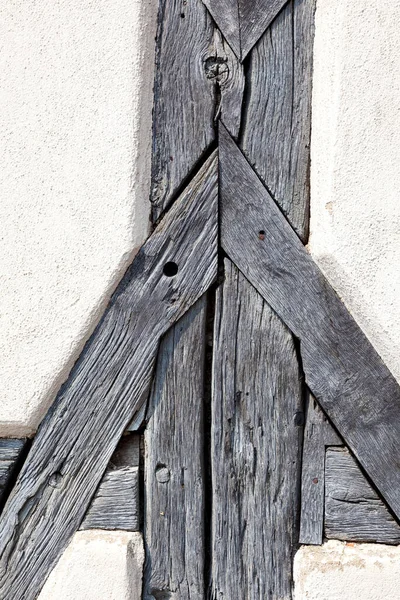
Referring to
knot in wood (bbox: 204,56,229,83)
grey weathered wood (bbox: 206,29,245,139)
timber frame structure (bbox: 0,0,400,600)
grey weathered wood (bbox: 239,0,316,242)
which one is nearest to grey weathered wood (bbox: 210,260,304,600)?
timber frame structure (bbox: 0,0,400,600)

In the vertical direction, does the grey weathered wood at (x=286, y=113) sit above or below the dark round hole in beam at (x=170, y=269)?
above

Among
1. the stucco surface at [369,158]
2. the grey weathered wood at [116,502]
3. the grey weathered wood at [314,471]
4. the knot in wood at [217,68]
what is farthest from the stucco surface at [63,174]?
the grey weathered wood at [314,471]

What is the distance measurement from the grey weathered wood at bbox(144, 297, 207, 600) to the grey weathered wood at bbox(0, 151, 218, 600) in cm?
5

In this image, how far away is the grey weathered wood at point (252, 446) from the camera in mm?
1477

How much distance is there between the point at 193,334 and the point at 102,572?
658 millimetres

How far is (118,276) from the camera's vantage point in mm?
1449

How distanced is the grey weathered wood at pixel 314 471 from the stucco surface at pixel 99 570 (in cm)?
45

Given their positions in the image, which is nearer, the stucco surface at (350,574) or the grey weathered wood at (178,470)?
the stucco surface at (350,574)

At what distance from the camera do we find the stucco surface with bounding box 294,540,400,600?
1.37 meters

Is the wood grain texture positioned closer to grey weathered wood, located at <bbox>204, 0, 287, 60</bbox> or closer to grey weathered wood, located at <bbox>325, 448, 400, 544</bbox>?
grey weathered wood, located at <bbox>204, 0, 287, 60</bbox>

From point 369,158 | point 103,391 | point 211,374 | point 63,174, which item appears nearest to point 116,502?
point 103,391

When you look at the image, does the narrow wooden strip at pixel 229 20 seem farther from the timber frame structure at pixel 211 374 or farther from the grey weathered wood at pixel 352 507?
the grey weathered wood at pixel 352 507

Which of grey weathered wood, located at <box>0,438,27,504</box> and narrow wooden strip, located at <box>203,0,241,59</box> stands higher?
narrow wooden strip, located at <box>203,0,241,59</box>

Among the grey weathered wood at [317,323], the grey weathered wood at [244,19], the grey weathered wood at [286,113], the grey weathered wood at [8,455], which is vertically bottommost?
the grey weathered wood at [8,455]
